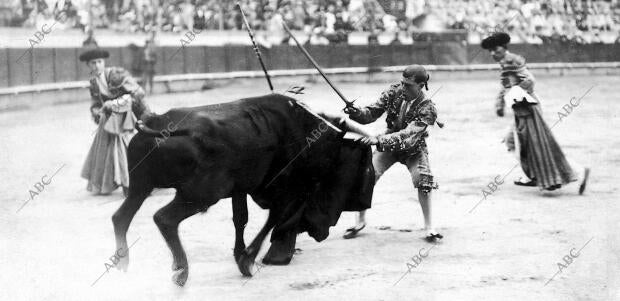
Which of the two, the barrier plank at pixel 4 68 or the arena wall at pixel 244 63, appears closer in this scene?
the barrier plank at pixel 4 68

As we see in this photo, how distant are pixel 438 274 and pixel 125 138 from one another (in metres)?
4.15

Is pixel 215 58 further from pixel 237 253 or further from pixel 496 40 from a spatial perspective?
pixel 237 253

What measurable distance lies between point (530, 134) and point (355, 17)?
14652 mm

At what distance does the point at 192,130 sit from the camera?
5160 millimetres

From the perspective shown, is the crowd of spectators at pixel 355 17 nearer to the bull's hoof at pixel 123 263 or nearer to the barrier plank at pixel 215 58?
the barrier plank at pixel 215 58

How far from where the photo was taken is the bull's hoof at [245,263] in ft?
18.3

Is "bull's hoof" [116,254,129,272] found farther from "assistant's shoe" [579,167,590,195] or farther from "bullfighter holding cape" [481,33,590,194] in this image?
"assistant's shoe" [579,167,590,195]

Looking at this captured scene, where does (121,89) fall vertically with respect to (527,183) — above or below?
above

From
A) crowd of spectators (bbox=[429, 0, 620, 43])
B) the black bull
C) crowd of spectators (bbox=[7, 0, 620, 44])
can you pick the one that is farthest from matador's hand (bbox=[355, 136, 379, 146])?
crowd of spectators (bbox=[429, 0, 620, 43])

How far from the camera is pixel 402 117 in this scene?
664 cm

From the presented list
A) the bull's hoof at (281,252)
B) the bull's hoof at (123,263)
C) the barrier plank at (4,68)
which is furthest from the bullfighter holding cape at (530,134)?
the barrier plank at (4,68)

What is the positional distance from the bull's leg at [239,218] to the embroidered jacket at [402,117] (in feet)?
3.32

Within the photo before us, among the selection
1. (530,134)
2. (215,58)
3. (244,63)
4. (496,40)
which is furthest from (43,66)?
(530,134)

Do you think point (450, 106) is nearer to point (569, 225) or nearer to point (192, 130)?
point (569, 225)
